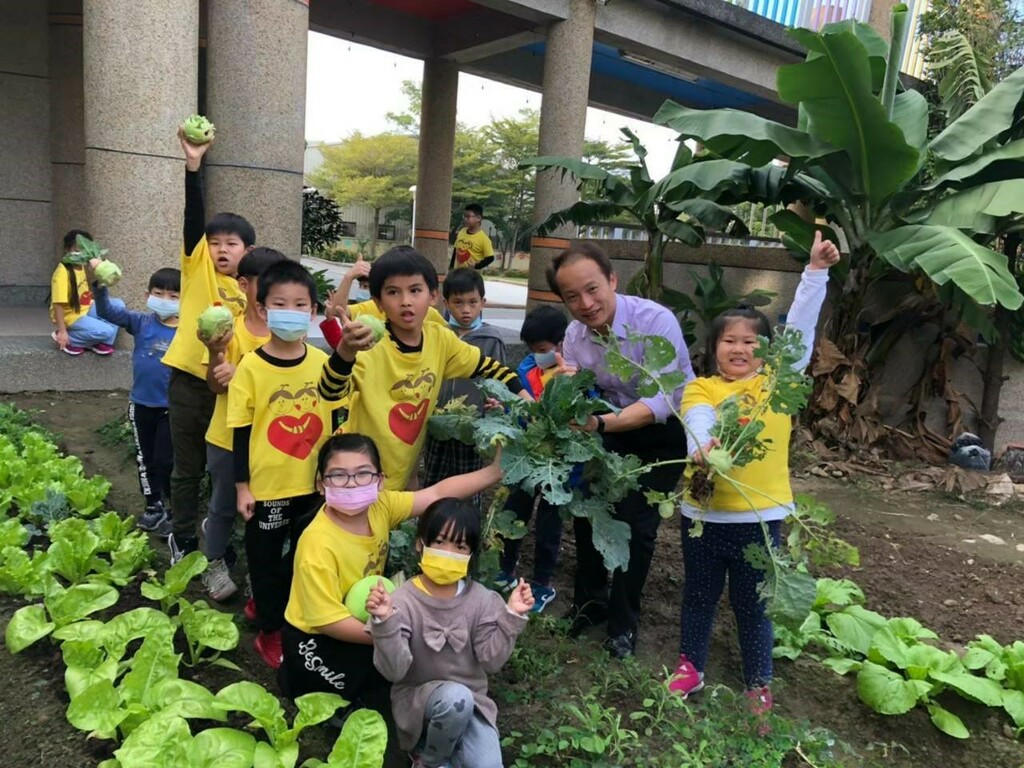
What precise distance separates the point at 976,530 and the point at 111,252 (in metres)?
6.98

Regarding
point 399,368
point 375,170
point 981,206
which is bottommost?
point 399,368

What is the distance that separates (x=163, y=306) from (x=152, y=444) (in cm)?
72

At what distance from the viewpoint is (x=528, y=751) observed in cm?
232

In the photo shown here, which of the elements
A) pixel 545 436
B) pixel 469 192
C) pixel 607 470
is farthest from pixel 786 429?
pixel 469 192

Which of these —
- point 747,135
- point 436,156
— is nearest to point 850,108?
point 747,135

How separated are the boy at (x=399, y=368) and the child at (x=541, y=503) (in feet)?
1.66

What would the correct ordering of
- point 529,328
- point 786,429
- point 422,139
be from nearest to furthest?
point 786,429 < point 529,328 < point 422,139

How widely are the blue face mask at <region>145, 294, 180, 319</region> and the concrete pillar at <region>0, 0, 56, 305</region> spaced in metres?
6.81

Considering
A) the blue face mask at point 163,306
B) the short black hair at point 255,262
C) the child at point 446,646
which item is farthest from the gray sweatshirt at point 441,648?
the blue face mask at point 163,306

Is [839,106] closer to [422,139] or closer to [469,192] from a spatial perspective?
[422,139]

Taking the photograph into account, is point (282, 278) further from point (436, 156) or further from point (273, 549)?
point (436, 156)

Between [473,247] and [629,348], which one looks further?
[473,247]

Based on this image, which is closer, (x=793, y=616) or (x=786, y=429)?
(x=793, y=616)

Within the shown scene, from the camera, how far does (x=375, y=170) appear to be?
1558 inches
